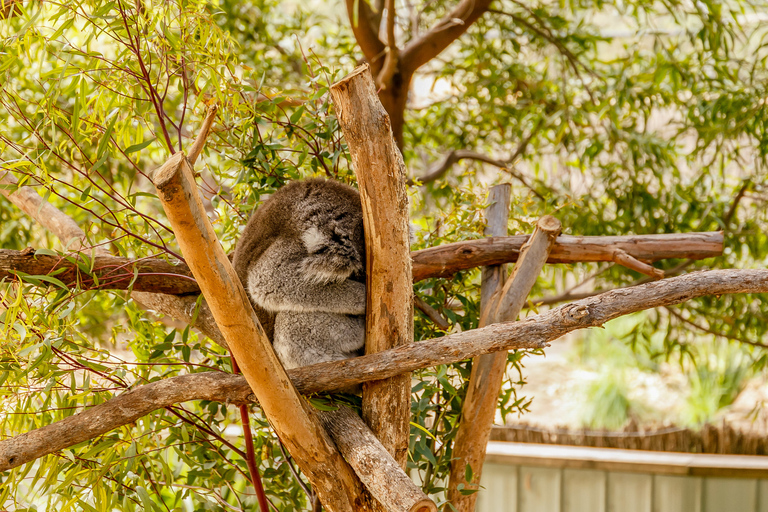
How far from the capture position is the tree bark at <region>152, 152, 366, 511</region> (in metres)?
0.95

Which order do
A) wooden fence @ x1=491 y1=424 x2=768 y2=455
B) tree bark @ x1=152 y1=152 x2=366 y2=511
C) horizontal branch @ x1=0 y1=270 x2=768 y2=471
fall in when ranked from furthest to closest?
1. wooden fence @ x1=491 y1=424 x2=768 y2=455
2. horizontal branch @ x1=0 y1=270 x2=768 y2=471
3. tree bark @ x1=152 y1=152 x2=366 y2=511

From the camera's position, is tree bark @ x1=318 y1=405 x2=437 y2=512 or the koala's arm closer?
tree bark @ x1=318 y1=405 x2=437 y2=512

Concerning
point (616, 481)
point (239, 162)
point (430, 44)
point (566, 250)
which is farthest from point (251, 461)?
point (616, 481)

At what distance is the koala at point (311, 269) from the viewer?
5.18ft

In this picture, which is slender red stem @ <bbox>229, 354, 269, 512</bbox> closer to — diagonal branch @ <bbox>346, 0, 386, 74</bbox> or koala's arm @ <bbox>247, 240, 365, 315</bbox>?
koala's arm @ <bbox>247, 240, 365, 315</bbox>

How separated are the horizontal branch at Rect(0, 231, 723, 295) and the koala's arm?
174 mm

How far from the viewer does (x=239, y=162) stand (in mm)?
1782

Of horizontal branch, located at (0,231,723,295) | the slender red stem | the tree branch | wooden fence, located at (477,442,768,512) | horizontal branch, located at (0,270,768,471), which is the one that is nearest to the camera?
horizontal branch, located at (0,270,768,471)

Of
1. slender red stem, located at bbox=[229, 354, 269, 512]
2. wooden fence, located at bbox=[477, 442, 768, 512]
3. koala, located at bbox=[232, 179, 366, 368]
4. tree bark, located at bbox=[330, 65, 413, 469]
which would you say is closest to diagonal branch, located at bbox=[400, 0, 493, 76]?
koala, located at bbox=[232, 179, 366, 368]

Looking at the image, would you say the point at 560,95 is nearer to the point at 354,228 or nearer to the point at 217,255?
the point at 354,228

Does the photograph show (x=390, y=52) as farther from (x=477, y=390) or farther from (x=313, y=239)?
(x=477, y=390)

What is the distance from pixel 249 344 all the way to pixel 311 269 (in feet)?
1.43

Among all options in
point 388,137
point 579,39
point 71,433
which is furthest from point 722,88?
point 71,433

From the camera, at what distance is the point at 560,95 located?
10.5 feet
